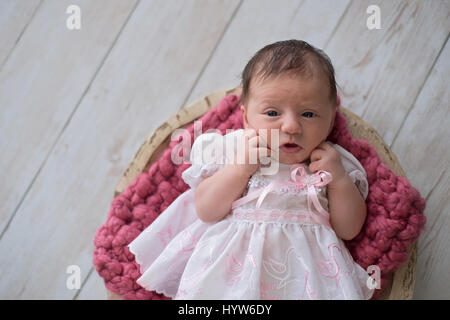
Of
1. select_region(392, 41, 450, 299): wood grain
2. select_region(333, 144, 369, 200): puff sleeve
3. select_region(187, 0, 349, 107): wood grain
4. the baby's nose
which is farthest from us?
select_region(187, 0, 349, 107): wood grain

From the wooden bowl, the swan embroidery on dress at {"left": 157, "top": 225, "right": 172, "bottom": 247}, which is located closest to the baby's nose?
the wooden bowl

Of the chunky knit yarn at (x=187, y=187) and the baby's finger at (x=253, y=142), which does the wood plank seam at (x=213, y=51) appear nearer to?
the chunky knit yarn at (x=187, y=187)

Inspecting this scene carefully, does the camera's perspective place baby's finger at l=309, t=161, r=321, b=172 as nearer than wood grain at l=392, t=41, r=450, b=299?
Yes

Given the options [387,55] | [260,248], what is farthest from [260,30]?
[260,248]

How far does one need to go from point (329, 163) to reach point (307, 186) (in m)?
0.06

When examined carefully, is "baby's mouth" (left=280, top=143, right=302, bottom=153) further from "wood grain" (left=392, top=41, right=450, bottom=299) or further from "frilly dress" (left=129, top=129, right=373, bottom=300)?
"wood grain" (left=392, top=41, right=450, bottom=299)

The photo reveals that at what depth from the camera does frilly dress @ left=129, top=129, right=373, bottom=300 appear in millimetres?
912

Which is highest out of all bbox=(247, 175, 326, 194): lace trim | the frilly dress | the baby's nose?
the baby's nose

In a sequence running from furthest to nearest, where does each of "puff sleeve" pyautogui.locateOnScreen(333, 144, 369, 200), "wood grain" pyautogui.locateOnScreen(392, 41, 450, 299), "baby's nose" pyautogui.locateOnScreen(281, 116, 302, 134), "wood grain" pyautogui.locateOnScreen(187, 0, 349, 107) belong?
"wood grain" pyautogui.locateOnScreen(187, 0, 349, 107), "wood grain" pyautogui.locateOnScreen(392, 41, 450, 299), "puff sleeve" pyautogui.locateOnScreen(333, 144, 369, 200), "baby's nose" pyautogui.locateOnScreen(281, 116, 302, 134)

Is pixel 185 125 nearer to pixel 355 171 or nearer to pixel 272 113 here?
pixel 272 113

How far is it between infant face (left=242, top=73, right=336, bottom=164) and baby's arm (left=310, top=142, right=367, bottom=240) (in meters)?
0.04

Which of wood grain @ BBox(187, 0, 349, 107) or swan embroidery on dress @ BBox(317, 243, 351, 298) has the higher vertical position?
wood grain @ BBox(187, 0, 349, 107)

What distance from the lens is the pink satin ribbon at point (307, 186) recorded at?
37.5 inches

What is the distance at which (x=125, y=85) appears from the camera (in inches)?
52.4
